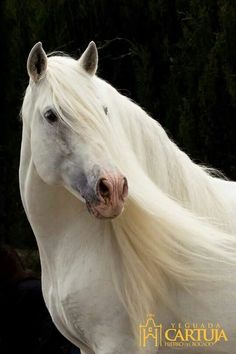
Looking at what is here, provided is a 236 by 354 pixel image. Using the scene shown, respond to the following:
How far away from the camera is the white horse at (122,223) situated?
260 centimetres

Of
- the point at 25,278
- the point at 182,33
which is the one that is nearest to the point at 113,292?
the point at 25,278

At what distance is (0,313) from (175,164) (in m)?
2.25

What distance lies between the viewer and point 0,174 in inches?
201

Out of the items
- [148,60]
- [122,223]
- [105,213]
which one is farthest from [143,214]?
[148,60]

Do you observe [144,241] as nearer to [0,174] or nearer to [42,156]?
[42,156]

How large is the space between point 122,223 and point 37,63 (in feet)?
2.14

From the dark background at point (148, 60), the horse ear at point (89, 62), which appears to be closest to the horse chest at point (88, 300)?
the horse ear at point (89, 62)

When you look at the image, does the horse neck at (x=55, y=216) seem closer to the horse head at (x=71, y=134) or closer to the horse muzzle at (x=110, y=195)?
the horse head at (x=71, y=134)

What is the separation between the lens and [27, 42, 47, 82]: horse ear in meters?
2.67

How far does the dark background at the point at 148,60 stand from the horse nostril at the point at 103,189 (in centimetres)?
194

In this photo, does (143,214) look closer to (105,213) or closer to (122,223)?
(122,223)

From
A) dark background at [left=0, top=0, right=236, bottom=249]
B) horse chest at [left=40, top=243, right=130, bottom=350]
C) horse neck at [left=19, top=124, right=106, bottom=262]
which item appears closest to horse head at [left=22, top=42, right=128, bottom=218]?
horse neck at [left=19, top=124, right=106, bottom=262]

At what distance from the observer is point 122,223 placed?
8.80 ft

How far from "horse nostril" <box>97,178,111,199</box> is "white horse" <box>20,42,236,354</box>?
4.0 inches
